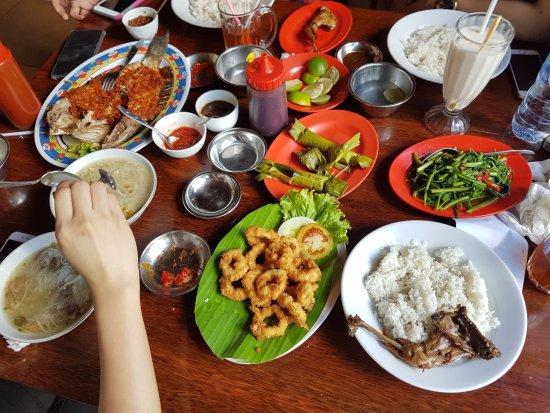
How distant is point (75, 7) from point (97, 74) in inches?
31.0

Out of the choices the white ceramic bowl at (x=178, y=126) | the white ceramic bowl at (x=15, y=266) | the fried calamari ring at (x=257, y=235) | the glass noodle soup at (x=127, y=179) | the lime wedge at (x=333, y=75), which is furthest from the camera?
the lime wedge at (x=333, y=75)

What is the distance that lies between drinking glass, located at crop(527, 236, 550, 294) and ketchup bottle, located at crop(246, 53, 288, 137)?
1.30 metres

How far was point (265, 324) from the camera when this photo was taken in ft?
4.95

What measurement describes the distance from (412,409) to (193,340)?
814 mm

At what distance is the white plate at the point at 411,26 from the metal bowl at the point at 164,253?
1.51m

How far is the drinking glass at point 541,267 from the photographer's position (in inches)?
60.1

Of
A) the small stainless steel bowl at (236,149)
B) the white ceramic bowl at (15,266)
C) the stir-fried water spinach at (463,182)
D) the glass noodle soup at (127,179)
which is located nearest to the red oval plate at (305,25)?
the small stainless steel bowl at (236,149)

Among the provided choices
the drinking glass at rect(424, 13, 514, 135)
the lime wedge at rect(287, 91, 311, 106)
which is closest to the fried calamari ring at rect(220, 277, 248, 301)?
the lime wedge at rect(287, 91, 311, 106)

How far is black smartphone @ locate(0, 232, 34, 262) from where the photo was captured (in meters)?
1.83

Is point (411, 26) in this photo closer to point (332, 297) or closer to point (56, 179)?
point (332, 297)

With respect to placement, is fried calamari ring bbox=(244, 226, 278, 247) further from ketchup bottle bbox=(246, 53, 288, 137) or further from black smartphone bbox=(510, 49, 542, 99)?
black smartphone bbox=(510, 49, 542, 99)

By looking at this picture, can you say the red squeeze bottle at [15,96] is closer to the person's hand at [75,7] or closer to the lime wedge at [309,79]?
the person's hand at [75,7]

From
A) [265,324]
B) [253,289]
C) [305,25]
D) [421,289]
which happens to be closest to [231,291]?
[253,289]

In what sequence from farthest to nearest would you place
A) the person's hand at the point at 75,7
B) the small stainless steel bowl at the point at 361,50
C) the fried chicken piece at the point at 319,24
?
the person's hand at the point at 75,7, the fried chicken piece at the point at 319,24, the small stainless steel bowl at the point at 361,50
